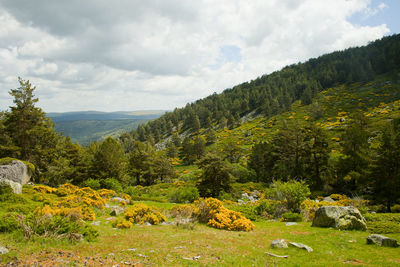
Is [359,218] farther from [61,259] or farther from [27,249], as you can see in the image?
[27,249]

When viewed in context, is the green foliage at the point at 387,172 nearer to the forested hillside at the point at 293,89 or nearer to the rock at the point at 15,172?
the rock at the point at 15,172

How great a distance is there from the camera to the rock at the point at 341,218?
15.8m

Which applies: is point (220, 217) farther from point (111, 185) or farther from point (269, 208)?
point (111, 185)

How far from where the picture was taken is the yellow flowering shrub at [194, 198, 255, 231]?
665 inches

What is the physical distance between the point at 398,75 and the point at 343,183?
132 meters

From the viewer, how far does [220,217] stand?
17.6 m

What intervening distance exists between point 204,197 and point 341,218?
21.2 m

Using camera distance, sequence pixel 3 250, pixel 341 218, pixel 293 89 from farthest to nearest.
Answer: pixel 293 89
pixel 341 218
pixel 3 250

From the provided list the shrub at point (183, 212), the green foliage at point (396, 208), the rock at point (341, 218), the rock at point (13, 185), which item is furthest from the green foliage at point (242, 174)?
the rock at point (13, 185)

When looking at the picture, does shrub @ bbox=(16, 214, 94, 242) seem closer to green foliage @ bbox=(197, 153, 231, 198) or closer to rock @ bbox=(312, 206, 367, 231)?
rock @ bbox=(312, 206, 367, 231)

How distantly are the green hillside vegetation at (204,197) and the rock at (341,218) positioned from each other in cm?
83

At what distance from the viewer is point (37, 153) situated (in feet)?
130

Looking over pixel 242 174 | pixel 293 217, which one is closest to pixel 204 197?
pixel 293 217

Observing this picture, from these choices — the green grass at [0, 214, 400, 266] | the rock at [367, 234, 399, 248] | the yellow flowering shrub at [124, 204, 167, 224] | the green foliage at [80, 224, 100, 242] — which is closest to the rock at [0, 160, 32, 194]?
the yellow flowering shrub at [124, 204, 167, 224]
